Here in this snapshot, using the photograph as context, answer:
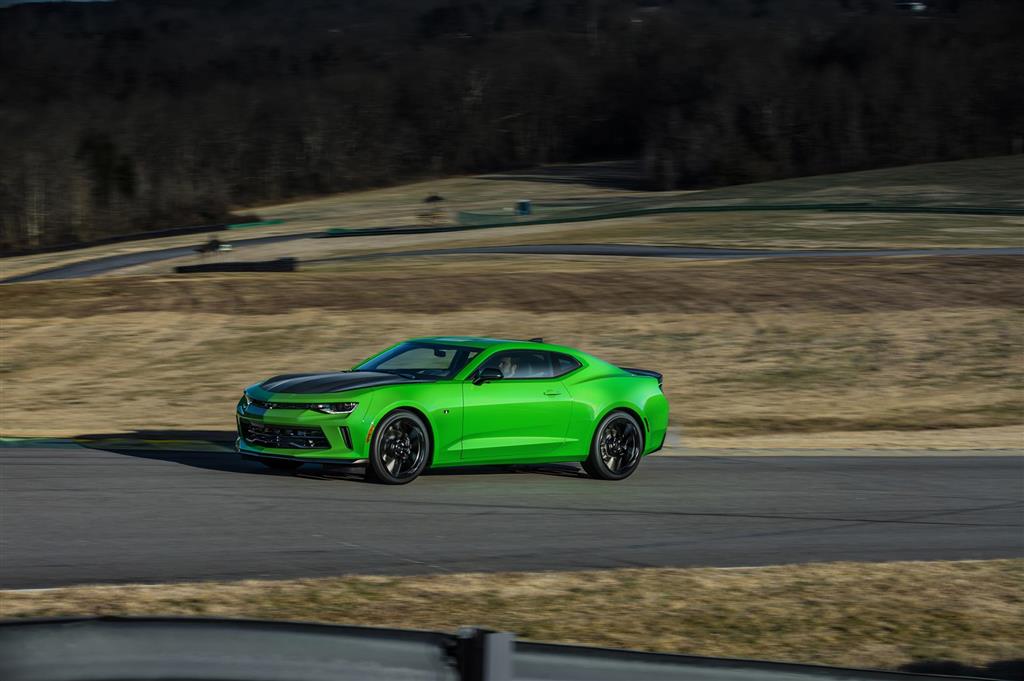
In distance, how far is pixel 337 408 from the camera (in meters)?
11.6

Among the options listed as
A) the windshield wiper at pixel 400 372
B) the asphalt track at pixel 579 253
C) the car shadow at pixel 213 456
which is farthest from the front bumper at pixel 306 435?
the asphalt track at pixel 579 253

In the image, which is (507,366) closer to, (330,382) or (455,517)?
(330,382)

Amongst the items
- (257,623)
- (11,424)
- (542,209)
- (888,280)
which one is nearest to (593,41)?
(542,209)

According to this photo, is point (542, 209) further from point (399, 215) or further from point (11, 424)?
point (11, 424)

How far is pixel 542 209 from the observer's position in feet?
276

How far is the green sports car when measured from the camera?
11633mm

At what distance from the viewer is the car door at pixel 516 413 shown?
12.3 meters

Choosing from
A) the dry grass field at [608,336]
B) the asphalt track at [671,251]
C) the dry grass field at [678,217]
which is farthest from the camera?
the dry grass field at [678,217]

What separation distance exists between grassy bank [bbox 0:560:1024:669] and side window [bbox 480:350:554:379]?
14.9 ft

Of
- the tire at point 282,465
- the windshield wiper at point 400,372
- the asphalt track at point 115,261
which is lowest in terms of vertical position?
the tire at point 282,465

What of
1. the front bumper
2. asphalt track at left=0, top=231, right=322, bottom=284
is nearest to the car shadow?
the front bumper

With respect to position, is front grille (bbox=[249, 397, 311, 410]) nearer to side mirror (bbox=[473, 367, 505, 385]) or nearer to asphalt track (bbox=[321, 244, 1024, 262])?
side mirror (bbox=[473, 367, 505, 385])

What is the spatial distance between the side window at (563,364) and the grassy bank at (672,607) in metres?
4.74

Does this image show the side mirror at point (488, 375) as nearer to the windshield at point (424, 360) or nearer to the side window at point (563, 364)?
the windshield at point (424, 360)
